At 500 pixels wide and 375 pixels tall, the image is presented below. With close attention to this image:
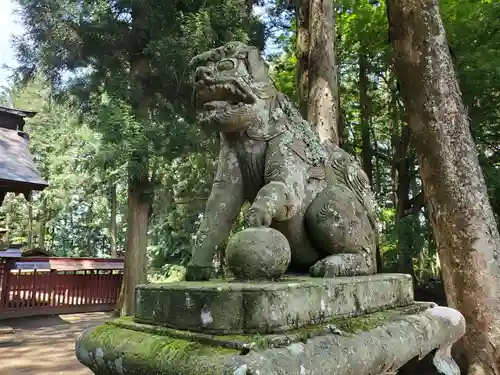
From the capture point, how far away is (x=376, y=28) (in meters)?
8.45

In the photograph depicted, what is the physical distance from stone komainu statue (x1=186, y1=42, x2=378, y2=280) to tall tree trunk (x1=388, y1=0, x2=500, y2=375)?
2.34 meters

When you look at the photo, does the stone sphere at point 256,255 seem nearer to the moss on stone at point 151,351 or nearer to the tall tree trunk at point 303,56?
the moss on stone at point 151,351

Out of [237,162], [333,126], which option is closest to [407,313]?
[237,162]

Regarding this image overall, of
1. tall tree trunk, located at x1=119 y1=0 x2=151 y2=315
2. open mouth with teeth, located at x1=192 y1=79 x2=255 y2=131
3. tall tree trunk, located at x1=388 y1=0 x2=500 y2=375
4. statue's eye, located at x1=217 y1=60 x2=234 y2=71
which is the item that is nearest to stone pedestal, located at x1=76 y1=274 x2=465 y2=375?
open mouth with teeth, located at x1=192 y1=79 x2=255 y2=131

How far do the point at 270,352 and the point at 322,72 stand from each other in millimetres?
4894

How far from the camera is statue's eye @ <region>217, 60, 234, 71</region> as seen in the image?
5.99ft

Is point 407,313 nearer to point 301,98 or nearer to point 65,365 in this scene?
point 301,98

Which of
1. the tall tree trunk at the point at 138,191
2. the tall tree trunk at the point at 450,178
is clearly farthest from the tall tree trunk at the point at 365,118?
the tall tree trunk at the point at 450,178

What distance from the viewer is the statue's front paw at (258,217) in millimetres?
1618

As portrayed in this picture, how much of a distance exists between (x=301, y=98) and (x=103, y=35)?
4994 mm

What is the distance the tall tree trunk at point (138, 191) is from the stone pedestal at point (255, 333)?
7182 millimetres

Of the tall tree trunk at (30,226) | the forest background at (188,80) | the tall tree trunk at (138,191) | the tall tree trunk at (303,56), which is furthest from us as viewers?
the tall tree trunk at (30,226)

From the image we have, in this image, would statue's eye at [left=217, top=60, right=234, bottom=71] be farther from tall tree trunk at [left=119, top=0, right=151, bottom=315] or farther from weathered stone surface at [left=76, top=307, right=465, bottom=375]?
tall tree trunk at [left=119, top=0, right=151, bottom=315]

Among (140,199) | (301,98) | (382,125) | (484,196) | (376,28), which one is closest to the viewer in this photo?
(484,196)
